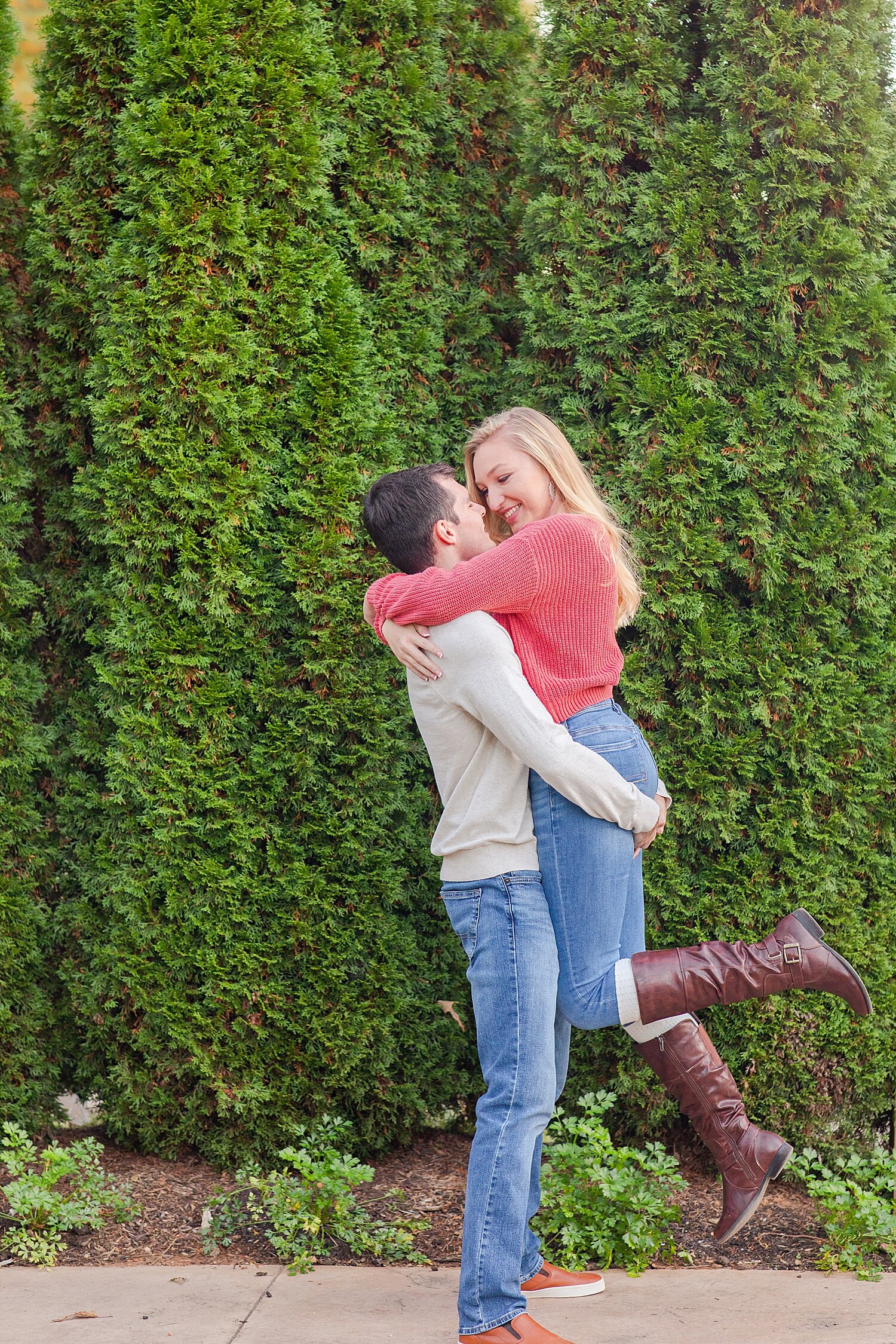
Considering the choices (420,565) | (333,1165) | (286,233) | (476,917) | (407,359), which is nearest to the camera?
(476,917)

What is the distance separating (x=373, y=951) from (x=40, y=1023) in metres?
1.16

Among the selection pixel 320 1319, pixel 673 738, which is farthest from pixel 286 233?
pixel 320 1319

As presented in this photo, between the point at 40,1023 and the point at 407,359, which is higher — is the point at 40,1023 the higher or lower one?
the lower one

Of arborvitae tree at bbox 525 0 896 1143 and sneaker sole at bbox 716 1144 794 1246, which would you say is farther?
arborvitae tree at bbox 525 0 896 1143

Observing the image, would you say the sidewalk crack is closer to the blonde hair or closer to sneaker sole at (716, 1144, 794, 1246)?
sneaker sole at (716, 1144, 794, 1246)

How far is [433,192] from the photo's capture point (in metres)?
3.79

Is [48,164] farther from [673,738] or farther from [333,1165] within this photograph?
[333,1165]

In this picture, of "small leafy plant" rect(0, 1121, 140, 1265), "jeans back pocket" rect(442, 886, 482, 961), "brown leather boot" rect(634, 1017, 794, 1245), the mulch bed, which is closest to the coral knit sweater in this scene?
"jeans back pocket" rect(442, 886, 482, 961)

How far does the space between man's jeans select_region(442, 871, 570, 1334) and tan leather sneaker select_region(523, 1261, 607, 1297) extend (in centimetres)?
46

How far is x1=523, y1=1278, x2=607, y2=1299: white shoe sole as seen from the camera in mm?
2830

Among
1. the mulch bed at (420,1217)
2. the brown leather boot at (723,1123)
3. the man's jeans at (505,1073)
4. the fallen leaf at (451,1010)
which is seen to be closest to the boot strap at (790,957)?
the brown leather boot at (723,1123)

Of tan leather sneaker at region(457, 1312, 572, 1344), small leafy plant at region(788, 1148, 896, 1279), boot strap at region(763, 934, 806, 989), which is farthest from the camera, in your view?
small leafy plant at region(788, 1148, 896, 1279)

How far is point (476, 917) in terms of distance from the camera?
2.50m

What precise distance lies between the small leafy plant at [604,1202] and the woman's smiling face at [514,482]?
1628 millimetres
